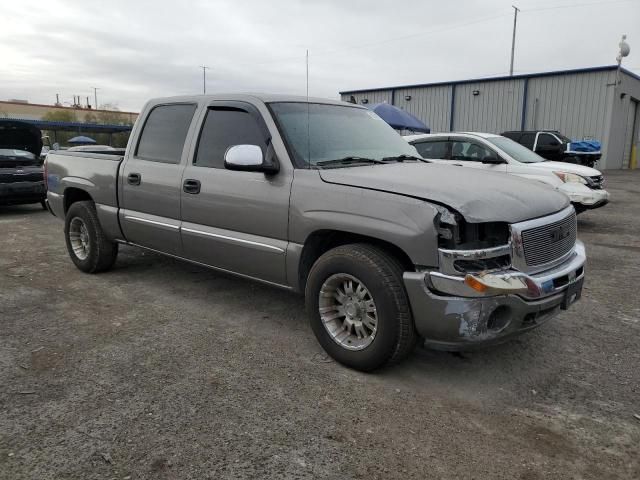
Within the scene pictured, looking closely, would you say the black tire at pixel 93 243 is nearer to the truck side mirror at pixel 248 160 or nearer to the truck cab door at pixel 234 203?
the truck cab door at pixel 234 203

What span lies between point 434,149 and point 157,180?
5.93 m

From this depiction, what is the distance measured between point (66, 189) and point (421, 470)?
511 centimetres

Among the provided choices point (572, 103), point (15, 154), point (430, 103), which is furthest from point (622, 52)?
point (15, 154)

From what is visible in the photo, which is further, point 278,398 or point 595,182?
point 595,182

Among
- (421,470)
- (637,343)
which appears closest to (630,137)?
(637,343)

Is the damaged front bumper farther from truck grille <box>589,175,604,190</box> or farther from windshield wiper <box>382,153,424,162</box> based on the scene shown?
truck grille <box>589,175,604,190</box>

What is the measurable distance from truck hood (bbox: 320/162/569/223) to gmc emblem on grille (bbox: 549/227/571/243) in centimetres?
13

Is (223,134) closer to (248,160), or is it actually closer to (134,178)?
(248,160)

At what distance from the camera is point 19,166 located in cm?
1032

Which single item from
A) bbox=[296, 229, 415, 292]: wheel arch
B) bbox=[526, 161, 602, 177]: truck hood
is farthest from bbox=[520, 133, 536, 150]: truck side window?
bbox=[296, 229, 415, 292]: wheel arch

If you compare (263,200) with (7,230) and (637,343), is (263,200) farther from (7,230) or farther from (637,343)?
(7,230)

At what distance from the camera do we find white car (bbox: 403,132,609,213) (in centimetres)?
859

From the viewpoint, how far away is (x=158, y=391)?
3.13 m

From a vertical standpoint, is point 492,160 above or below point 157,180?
above
